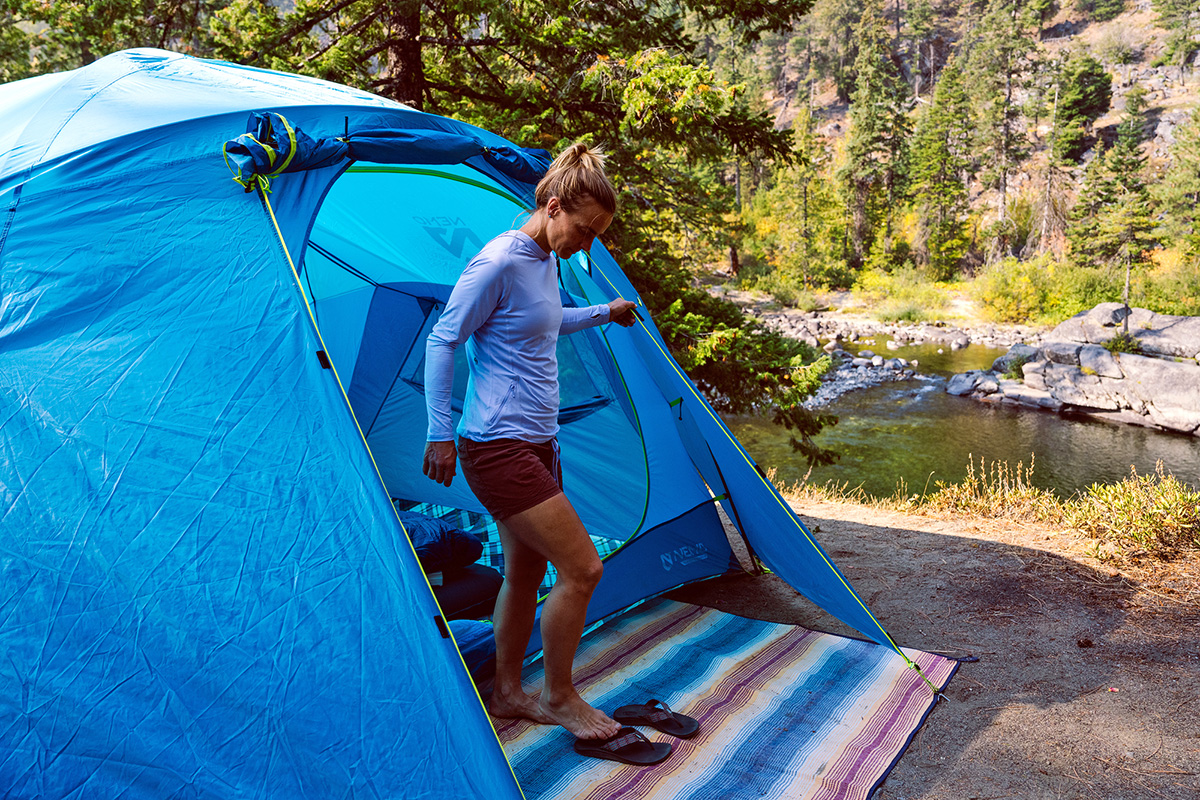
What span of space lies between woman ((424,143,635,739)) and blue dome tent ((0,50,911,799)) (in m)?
0.25

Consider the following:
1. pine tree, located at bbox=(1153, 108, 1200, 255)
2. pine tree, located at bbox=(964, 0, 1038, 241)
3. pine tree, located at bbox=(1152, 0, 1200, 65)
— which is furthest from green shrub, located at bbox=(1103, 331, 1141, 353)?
pine tree, located at bbox=(1152, 0, 1200, 65)

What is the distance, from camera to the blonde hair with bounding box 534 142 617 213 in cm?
201

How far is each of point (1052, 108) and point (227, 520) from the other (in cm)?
4212

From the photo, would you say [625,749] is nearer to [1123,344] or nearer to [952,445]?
[952,445]

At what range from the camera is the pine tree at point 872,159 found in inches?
1298

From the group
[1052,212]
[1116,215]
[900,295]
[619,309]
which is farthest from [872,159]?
[619,309]

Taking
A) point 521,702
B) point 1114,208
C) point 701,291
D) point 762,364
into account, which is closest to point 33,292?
point 521,702

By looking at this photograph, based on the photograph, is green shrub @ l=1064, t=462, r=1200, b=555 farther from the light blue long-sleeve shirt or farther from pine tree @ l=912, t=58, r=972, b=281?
pine tree @ l=912, t=58, r=972, b=281

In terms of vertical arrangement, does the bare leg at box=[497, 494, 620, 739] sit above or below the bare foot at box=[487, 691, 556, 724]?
above

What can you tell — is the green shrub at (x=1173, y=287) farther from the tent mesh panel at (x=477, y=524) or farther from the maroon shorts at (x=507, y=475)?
the maroon shorts at (x=507, y=475)

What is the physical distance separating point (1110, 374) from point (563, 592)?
17.3 m

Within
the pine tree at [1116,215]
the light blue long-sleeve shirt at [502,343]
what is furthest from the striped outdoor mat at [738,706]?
the pine tree at [1116,215]

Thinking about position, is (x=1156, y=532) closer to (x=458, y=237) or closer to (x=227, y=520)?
(x=458, y=237)

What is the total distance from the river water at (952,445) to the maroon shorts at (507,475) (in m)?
8.48
